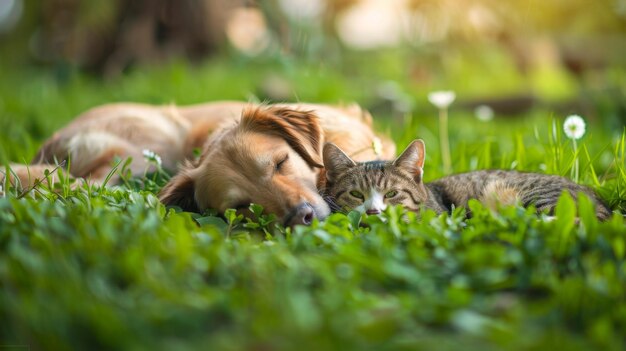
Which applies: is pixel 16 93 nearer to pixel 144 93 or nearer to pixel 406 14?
pixel 144 93

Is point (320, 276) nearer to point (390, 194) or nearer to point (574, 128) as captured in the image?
point (390, 194)

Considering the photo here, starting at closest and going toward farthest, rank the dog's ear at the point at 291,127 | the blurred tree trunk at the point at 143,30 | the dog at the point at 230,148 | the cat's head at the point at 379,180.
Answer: the dog at the point at 230,148
the cat's head at the point at 379,180
the dog's ear at the point at 291,127
the blurred tree trunk at the point at 143,30

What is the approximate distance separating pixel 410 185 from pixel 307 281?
1.36 metres

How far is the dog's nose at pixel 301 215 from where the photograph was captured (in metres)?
2.65

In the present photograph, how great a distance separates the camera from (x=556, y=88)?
10.2 metres

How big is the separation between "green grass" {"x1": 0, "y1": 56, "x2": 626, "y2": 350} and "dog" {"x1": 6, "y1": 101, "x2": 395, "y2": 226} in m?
0.23

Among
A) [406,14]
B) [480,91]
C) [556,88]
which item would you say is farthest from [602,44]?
[406,14]

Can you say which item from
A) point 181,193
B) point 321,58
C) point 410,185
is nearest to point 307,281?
point 410,185

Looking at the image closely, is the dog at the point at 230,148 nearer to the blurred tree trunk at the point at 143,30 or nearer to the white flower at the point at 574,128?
the white flower at the point at 574,128

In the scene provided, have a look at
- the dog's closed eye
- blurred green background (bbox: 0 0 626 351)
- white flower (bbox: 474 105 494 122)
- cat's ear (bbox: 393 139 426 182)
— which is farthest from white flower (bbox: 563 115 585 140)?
white flower (bbox: 474 105 494 122)

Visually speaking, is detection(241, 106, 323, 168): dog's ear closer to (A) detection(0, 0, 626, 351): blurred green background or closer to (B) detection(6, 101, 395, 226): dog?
(B) detection(6, 101, 395, 226): dog

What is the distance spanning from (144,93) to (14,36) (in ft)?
19.6

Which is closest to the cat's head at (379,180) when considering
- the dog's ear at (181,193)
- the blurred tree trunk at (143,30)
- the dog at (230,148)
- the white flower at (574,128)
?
the dog at (230,148)

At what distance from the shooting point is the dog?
2.92 m
